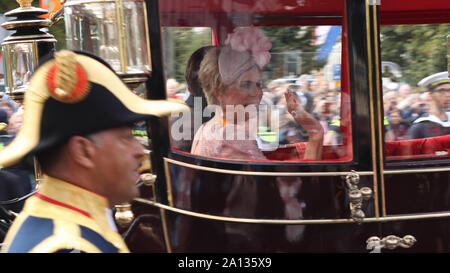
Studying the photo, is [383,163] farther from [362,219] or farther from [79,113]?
[79,113]

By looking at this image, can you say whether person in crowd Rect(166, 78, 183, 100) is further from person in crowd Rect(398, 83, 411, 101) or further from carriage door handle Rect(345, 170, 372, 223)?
person in crowd Rect(398, 83, 411, 101)

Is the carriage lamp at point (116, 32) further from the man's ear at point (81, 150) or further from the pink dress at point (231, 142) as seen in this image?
the man's ear at point (81, 150)

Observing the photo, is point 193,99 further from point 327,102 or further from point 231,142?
point 327,102

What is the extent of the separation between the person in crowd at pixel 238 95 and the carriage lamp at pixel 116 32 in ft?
0.96

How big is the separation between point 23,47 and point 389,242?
1.90m

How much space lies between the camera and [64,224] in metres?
1.27

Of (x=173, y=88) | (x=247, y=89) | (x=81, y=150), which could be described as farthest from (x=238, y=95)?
(x=81, y=150)

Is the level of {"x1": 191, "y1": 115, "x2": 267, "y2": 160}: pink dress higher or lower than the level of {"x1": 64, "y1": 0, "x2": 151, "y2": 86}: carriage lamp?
lower

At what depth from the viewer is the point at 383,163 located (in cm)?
257

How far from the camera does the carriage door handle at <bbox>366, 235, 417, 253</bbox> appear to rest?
2.58 m

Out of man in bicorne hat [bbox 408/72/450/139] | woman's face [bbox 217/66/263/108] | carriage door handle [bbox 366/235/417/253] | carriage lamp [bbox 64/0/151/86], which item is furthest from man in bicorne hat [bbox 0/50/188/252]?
man in bicorne hat [bbox 408/72/450/139]

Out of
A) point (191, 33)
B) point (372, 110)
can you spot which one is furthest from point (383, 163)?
point (191, 33)

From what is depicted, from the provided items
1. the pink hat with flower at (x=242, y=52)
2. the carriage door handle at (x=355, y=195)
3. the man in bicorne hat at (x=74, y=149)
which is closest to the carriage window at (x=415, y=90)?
the carriage door handle at (x=355, y=195)

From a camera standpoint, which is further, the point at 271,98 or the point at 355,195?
the point at 271,98
